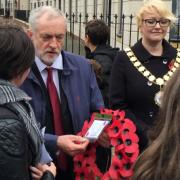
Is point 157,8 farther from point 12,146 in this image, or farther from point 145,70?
point 12,146

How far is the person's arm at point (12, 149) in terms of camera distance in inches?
74.6

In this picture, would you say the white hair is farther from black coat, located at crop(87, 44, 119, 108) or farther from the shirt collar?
black coat, located at crop(87, 44, 119, 108)

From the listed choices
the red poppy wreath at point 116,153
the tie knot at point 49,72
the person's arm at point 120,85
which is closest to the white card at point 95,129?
the red poppy wreath at point 116,153

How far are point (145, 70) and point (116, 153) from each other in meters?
0.97

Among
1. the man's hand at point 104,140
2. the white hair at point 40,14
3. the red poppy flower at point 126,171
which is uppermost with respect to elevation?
the white hair at point 40,14

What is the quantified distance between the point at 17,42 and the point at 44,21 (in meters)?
0.89

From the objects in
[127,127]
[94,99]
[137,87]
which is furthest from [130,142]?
[137,87]

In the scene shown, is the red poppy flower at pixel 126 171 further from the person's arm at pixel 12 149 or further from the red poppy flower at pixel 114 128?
the person's arm at pixel 12 149

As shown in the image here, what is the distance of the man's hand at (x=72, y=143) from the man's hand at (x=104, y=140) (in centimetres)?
11

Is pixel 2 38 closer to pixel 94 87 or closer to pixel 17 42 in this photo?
pixel 17 42

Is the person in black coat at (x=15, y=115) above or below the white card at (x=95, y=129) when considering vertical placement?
above

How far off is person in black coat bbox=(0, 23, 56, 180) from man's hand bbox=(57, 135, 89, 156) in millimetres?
469

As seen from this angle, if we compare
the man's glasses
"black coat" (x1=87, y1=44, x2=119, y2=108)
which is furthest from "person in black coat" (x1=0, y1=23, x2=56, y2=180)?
"black coat" (x1=87, y1=44, x2=119, y2=108)

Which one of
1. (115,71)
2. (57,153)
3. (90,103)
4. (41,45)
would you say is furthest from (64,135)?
(115,71)
